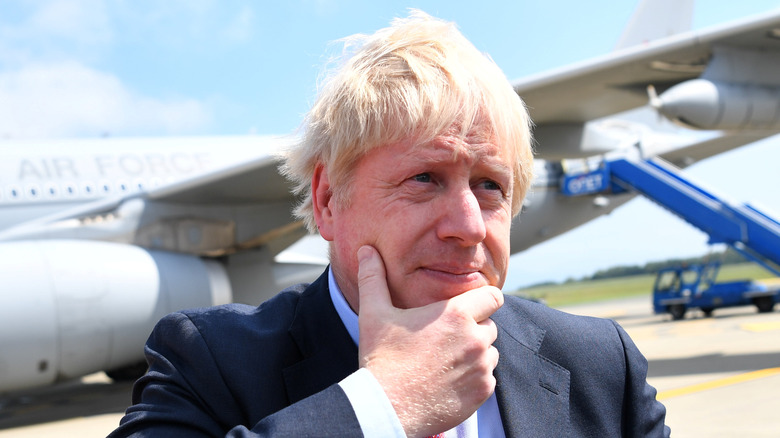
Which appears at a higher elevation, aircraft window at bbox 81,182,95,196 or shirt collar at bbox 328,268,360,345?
shirt collar at bbox 328,268,360,345

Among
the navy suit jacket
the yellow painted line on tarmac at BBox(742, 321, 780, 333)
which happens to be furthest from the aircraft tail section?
the navy suit jacket

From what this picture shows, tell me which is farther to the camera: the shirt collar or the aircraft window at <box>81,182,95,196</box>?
the aircraft window at <box>81,182,95,196</box>

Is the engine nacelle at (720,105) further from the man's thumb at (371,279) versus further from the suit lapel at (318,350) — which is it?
the man's thumb at (371,279)

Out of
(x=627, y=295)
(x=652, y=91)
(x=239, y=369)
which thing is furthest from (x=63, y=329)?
(x=627, y=295)

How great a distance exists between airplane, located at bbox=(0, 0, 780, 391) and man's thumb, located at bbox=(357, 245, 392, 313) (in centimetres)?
455

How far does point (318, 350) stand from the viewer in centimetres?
115

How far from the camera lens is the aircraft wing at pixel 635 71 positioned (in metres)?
6.39

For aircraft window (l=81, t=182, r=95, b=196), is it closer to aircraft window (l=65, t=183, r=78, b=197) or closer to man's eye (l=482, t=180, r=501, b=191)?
aircraft window (l=65, t=183, r=78, b=197)

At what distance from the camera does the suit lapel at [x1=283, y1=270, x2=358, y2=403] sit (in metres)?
1.11

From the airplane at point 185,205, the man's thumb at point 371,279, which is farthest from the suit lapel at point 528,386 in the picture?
the airplane at point 185,205

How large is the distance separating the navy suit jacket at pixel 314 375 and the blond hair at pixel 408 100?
0.93 feet

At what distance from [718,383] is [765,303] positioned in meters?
10.4

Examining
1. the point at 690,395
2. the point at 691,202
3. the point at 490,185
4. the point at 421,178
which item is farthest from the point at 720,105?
the point at 421,178

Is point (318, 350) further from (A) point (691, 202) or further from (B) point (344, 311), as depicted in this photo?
(A) point (691, 202)
